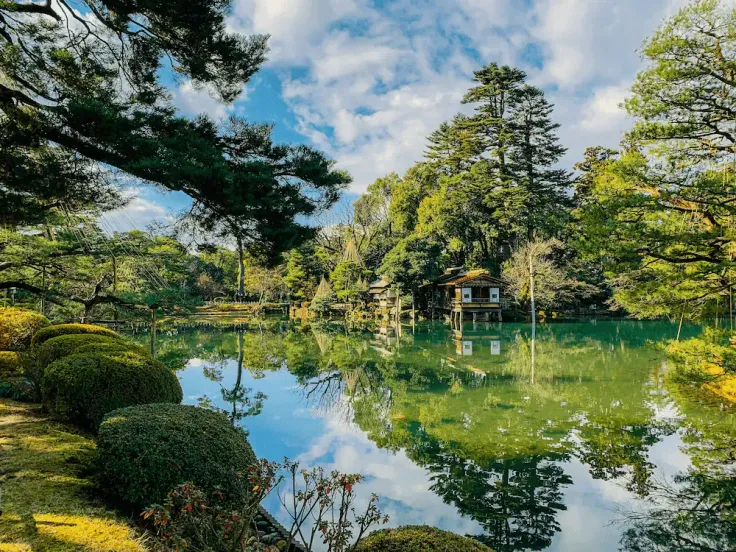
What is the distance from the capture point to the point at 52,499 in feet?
11.0

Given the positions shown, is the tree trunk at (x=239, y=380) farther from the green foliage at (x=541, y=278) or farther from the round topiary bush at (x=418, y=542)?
the green foliage at (x=541, y=278)

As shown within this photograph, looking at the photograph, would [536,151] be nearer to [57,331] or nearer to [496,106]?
[496,106]

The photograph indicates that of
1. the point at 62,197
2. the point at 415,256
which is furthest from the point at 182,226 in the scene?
the point at 415,256

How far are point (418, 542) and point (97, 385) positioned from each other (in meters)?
4.15

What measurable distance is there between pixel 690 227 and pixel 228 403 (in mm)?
9033

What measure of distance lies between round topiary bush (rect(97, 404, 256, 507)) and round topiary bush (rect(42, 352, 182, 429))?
1.13m

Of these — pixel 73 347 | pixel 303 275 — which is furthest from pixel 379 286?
pixel 73 347

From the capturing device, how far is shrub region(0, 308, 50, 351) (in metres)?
8.25

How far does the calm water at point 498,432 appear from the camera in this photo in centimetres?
492

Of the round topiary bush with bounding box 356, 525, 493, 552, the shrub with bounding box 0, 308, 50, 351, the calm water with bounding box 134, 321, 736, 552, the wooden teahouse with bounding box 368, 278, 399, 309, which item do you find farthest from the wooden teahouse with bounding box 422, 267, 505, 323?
the round topiary bush with bounding box 356, 525, 493, 552

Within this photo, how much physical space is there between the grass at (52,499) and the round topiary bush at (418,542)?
169 centimetres

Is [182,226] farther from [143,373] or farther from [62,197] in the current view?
[143,373]

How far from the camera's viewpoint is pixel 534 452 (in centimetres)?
650

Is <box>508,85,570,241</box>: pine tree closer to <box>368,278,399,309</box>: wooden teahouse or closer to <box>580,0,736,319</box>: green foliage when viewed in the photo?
<box>368,278,399,309</box>: wooden teahouse
